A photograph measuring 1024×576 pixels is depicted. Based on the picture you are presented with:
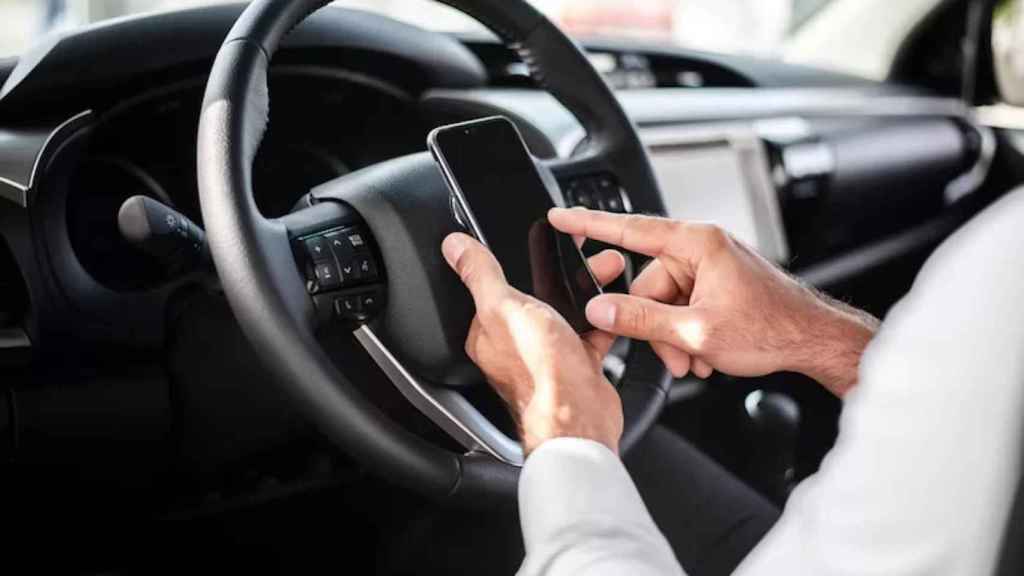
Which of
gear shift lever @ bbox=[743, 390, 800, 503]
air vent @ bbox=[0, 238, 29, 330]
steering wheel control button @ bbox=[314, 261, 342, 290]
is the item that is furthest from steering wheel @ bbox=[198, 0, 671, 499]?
gear shift lever @ bbox=[743, 390, 800, 503]

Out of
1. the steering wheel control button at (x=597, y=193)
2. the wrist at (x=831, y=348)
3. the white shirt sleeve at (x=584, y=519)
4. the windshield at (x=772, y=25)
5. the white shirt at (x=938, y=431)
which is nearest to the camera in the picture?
the white shirt at (x=938, y=431)

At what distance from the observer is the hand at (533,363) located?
2.89 feet

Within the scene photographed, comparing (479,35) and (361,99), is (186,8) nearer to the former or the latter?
(361,99)

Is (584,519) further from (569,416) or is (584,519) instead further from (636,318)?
(636,318)

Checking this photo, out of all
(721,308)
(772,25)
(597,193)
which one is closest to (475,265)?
(721,308)

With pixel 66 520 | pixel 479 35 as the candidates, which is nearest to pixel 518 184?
pixel 66 520

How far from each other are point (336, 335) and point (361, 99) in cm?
49

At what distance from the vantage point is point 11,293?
1.16m

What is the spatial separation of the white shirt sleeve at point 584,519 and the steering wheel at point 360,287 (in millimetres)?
148

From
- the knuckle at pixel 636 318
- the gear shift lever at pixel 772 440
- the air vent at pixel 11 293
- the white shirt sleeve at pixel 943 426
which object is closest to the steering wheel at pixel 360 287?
the knuckle at pixel 636 318

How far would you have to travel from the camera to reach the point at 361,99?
57.4 inches

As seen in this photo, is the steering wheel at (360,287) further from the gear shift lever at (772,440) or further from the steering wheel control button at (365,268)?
the gear shift lever at (772,440)

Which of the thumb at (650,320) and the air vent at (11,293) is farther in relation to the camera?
the air vent at (11,293)

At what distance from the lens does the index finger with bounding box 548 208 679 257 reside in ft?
3.50
